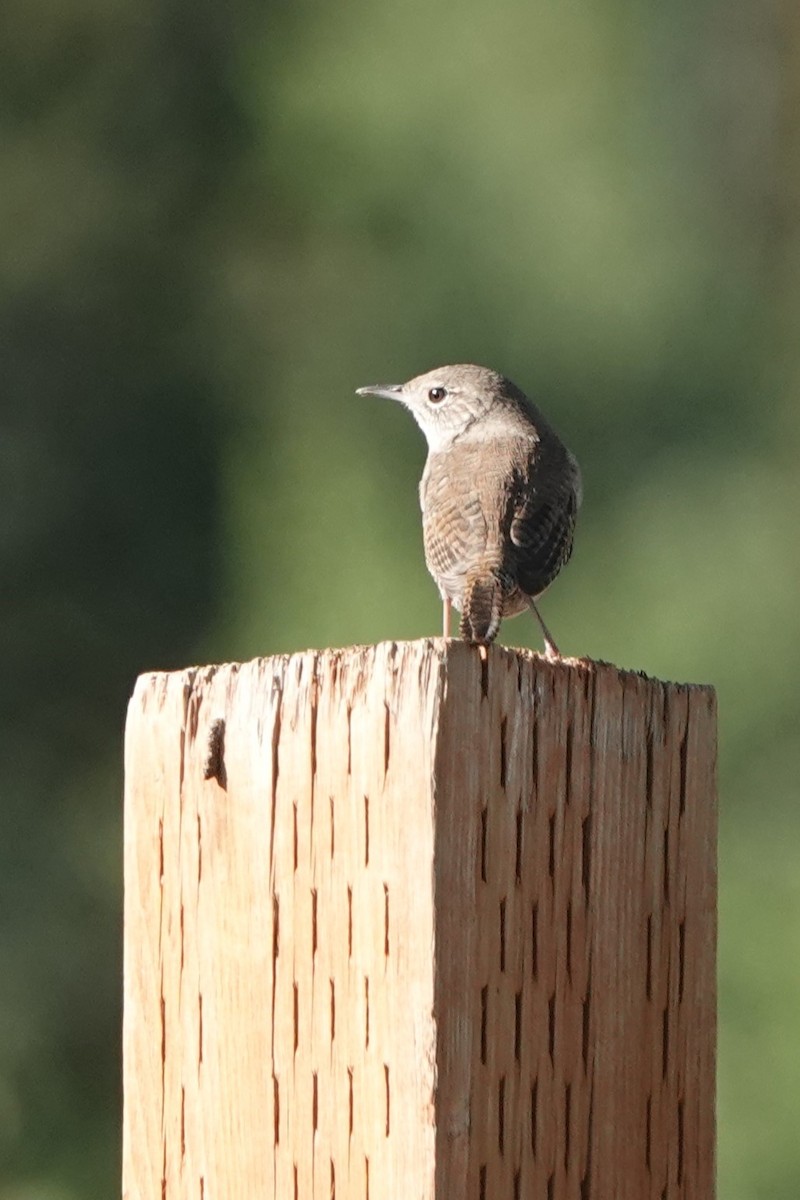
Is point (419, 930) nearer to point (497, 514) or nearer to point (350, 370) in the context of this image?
point (497, 514)

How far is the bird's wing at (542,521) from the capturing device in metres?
3.69

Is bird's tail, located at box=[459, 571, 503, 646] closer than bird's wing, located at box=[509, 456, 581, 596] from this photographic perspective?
Yes

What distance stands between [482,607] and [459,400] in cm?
196

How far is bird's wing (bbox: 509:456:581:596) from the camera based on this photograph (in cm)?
369

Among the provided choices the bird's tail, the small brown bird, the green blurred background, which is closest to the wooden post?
the bird's tail

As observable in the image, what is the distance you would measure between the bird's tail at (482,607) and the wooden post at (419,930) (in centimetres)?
80

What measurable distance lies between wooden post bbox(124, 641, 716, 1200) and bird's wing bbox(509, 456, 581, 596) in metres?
1.46

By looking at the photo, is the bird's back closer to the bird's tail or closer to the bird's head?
the bird's tail

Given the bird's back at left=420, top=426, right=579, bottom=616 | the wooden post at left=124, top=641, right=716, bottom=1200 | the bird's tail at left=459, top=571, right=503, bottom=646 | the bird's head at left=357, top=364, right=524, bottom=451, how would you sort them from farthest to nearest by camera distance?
the bird's head at left=357, top=364, right=524, bottom=451 → the bird's back at left=420, top=426, right=579, bottom=616 → the bird's tail at left=459, top=571, right=503, bottom=646 → the wooden post at left=124, top=641, right=716, bottom=1200

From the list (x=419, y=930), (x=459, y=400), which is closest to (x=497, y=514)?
(x=459, y=400)

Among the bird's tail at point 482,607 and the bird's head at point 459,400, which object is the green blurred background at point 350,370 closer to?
the bird's head at point 459,400

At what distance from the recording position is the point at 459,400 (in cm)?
507

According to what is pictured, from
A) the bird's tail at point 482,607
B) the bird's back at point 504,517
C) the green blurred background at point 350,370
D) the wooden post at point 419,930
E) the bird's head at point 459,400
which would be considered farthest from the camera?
the green blurred background at point 350,370

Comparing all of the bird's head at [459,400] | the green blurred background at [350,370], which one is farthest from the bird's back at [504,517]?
the green blurred background at [350,370]
